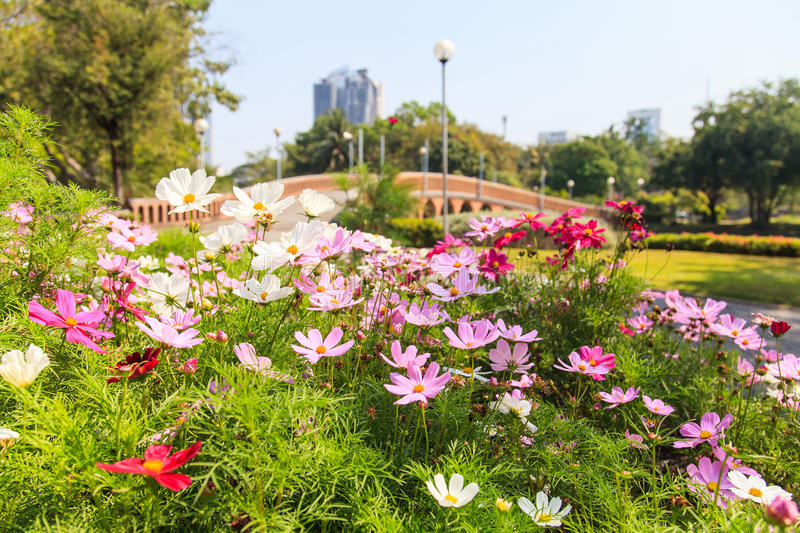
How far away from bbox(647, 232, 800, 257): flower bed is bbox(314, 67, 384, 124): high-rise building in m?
116

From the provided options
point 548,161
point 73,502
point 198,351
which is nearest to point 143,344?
point 198,351

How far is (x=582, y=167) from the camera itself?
51.5 meters

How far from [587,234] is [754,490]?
3.97 ft

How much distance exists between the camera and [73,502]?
839 mm

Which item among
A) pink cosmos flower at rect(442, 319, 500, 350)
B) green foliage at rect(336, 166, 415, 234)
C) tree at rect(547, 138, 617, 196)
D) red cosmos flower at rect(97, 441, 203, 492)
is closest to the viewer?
red cosmos flower at rect(97, 441, 203, 492)

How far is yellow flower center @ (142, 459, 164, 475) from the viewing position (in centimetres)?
69

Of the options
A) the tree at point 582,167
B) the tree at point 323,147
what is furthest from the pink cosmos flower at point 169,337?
the tree at point 582,167

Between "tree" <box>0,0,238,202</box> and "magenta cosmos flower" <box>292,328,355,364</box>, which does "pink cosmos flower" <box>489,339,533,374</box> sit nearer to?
"magenta cosmos flower" <box>292,328,355,364</box>

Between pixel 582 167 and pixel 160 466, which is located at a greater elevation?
pixel 582 167

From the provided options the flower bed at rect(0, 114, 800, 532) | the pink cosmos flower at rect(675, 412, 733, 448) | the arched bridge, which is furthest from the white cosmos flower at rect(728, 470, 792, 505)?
the arched bridge

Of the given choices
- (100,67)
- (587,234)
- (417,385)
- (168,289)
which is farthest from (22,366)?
(100,67)

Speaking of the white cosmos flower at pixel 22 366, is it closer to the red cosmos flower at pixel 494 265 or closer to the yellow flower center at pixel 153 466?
the yellow flower center at pixel 153 466

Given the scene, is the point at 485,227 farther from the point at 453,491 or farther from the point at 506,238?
the point at 453,491

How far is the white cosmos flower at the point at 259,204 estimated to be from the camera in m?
1.22
